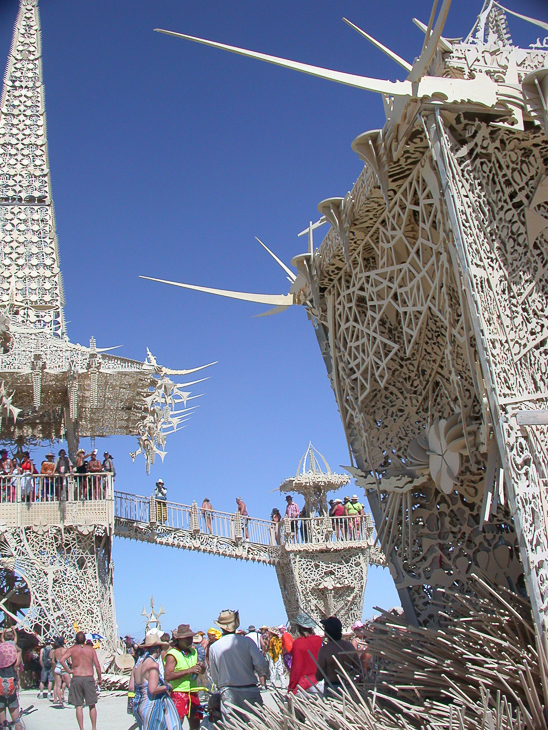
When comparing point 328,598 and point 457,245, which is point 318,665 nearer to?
point 457,245

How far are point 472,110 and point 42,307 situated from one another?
1415cm

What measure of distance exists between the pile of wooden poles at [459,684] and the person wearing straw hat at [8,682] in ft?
11.2

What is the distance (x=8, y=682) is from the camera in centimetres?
766

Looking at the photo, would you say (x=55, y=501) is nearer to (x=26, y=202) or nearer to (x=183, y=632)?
(x=26, y=202)

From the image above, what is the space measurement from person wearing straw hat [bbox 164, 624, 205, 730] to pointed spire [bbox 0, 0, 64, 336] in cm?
1147

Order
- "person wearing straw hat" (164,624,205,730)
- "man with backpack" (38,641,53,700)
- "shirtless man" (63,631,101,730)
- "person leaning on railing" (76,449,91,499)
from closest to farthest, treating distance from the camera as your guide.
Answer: "person wearing straw hat" (164,624,205,730)
"shirtless man" (63,631,101,730)
"man with backpack" (38,641,53,700)
"person leaning on railing" (76,449,91,499)

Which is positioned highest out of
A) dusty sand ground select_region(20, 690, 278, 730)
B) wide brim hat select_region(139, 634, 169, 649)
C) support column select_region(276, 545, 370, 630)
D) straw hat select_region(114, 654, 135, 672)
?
support column select_region(276, 545, 370, 630)

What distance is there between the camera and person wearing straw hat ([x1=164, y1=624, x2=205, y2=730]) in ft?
20.3

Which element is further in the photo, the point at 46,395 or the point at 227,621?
the point at 46,395

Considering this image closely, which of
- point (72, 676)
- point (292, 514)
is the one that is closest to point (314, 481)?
point (292, 514)

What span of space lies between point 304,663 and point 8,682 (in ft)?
11.9

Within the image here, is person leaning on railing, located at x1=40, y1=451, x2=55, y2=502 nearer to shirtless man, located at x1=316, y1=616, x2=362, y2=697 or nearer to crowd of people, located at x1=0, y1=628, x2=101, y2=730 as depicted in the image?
crowd of people, located at x1=0, y1=628, x2=101, y2=730

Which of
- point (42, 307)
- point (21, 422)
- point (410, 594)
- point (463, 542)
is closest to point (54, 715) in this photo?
point (410, 594)

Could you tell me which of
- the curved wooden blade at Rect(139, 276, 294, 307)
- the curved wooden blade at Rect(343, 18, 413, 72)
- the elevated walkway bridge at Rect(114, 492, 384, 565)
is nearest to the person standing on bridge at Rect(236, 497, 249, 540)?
the elevated walkway bridge at Rect(114, 492, 384, 565)
